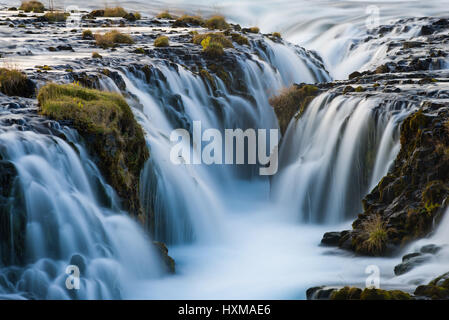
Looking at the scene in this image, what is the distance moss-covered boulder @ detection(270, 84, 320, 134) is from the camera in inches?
815

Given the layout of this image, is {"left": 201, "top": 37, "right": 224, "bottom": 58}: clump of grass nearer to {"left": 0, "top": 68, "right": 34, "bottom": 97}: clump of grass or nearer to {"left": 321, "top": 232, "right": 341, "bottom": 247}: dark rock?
{"left": 0, "top": 68, "right": 34, "bottom": 97}: clump of grass

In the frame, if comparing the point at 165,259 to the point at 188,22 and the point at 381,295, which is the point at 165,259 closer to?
the point at 381,295

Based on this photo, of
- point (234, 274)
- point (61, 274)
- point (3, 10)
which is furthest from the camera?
point (3, 10)

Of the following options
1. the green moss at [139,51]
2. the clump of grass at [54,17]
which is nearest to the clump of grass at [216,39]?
the green moss at [139,51]

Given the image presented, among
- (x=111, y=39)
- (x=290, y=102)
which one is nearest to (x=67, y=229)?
(x=290, y=102)

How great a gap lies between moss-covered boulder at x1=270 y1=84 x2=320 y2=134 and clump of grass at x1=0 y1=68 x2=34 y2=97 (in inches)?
351

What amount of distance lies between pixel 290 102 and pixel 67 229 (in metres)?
11.9

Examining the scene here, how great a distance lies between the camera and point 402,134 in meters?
14.7

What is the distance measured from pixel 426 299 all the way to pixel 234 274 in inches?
180

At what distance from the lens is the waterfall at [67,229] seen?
998 cm

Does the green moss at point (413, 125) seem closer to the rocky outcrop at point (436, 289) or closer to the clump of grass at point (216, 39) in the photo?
the rocky outcrop at point (436, 289)

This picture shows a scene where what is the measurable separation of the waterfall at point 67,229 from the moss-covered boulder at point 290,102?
9.66m
